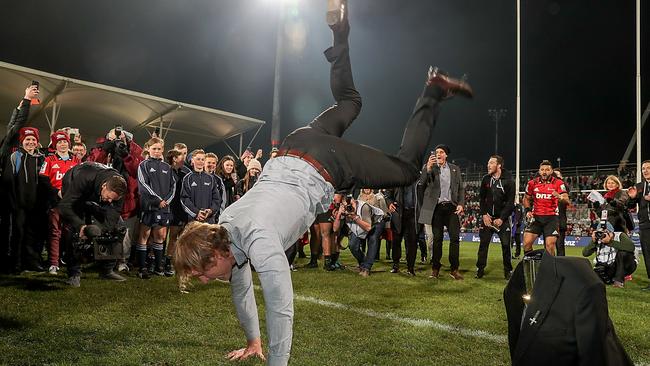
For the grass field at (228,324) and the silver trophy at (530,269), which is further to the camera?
the grass field at (228,324)

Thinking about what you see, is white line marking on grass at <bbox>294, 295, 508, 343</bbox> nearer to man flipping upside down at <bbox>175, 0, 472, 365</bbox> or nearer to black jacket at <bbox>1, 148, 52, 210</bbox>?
man flipping upside down at <bbox>175, 0, 472, 365</bbox>

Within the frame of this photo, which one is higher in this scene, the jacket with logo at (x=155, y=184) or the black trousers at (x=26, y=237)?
the jacket with logo at (x=155, y=184)

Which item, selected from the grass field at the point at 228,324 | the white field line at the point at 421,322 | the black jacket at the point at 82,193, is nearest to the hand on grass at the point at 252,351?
the grass field at the point at 228,324

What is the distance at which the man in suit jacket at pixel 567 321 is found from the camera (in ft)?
6.72

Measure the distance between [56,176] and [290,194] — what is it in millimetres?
6410

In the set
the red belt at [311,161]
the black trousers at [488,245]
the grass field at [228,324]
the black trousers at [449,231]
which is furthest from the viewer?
the black trousers at [488,245]

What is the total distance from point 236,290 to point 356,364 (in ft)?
3.33

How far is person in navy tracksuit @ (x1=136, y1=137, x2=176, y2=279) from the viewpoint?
750cm

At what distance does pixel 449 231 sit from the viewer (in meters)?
8.64

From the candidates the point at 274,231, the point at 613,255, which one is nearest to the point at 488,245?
the point at 613,255

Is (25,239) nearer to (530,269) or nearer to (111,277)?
(111,277)

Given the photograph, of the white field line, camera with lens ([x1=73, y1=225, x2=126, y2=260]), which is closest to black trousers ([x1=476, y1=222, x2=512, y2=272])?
the white field line

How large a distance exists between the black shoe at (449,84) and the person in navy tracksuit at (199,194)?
474 cm

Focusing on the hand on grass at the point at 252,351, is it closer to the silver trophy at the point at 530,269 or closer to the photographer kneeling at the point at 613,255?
the silver trophy at the point at 530,269
